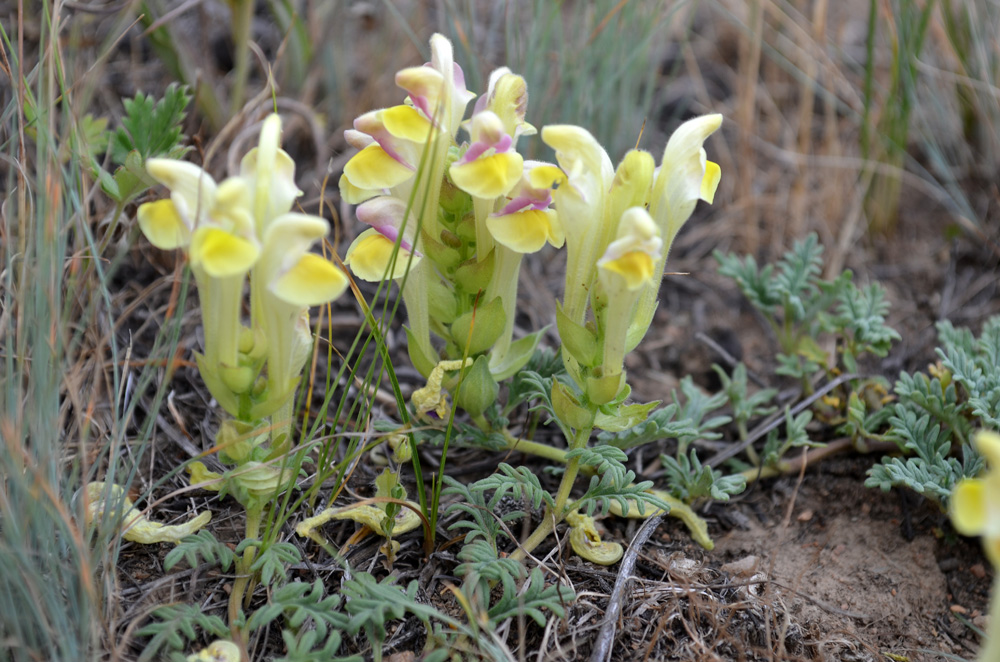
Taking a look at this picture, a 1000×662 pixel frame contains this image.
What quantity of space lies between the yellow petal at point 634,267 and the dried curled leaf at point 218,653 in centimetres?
96

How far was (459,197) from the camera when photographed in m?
1.76

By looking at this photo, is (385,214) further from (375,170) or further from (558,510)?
(558,510)

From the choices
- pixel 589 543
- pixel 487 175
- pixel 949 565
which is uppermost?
pixel 487 175

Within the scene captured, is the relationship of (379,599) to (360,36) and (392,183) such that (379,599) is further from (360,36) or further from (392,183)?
(360,36)

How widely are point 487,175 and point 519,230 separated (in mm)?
139

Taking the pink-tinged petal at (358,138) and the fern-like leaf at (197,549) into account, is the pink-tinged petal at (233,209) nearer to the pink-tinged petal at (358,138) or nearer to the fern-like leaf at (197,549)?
the pink-tinged petal at (358,138)

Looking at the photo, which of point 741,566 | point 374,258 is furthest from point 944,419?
point 374,258

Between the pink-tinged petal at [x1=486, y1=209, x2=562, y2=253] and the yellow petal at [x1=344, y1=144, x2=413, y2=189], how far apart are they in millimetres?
210

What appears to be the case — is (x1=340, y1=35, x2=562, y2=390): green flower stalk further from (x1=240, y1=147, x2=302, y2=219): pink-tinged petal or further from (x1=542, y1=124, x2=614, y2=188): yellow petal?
(x1=240, y1=147, x2=302, y2=219): pink-tinged petal

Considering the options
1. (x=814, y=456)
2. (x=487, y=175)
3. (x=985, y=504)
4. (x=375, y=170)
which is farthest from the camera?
(x=814, y=456)

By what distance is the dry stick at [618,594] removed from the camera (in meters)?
1.64

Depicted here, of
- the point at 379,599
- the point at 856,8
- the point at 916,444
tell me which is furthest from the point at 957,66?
the point at 379,599

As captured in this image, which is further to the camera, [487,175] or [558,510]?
[558,510]

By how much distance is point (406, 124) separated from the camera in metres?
1.59
